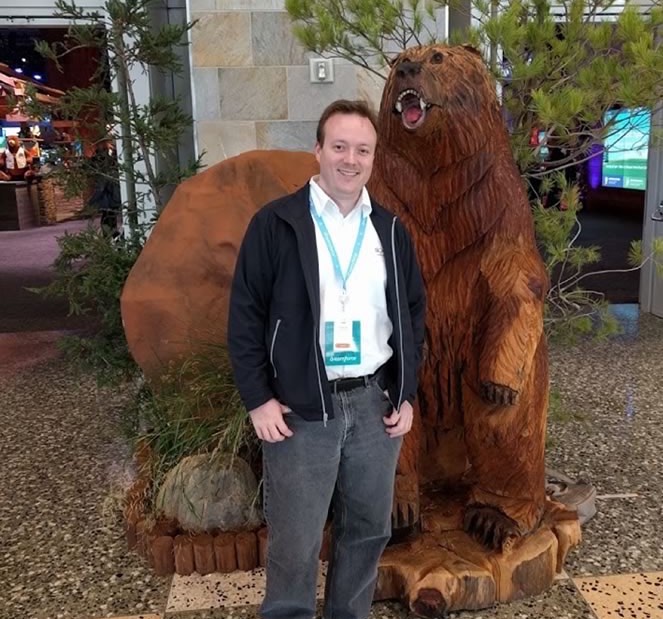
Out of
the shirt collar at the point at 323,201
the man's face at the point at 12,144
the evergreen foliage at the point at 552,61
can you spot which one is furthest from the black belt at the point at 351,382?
A: the man's face at the point at 12,144

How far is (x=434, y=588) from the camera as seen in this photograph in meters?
2.02

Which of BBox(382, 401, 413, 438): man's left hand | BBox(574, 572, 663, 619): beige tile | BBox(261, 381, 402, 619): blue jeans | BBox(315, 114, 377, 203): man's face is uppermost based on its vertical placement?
BBox(315, 114, 377, 203): man's face

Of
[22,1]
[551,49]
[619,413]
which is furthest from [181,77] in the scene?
[619,413]

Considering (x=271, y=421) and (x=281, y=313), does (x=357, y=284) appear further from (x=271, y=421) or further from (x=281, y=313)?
(x=271, y=421)

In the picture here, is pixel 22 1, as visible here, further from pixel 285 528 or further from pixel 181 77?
pixel 285 528

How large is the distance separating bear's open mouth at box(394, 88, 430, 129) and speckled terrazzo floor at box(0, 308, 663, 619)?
1.36 metres

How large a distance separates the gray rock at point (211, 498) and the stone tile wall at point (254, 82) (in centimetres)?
287

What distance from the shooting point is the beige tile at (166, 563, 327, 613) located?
218 cm

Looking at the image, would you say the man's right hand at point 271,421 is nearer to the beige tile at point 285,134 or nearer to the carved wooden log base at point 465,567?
the carved wooden log base at point 465,567

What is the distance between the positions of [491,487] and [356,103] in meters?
1.21

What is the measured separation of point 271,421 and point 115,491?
1590 millimetres

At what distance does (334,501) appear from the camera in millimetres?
1799

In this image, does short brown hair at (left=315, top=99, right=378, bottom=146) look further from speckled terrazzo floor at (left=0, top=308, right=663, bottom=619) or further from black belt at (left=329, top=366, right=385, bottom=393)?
speckled terrazzo floor at (left=0, top=308, right=663, bottom=619)

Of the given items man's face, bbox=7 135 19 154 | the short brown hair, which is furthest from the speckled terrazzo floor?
man's face, bbox=7 135 19 154
